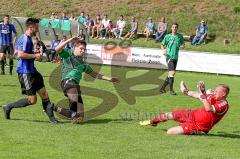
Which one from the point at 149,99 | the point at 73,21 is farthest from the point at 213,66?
the point at 149,99

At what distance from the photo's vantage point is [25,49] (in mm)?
11562

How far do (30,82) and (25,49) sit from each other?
69cm

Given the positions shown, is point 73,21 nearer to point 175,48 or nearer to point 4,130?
point 175,48

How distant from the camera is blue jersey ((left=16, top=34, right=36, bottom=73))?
456 inches

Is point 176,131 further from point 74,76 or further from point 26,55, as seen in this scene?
point 26,55

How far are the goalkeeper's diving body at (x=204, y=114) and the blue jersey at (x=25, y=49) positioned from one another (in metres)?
2.94

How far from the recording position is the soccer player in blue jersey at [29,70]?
37.7 feet

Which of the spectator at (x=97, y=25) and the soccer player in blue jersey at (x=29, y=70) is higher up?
the soccer player in blue jersey at (x=29, y=70)

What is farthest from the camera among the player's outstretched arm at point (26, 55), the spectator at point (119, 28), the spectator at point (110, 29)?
the spectator at point (110, 29)

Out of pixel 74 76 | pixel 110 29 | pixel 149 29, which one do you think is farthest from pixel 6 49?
pixel 149 29

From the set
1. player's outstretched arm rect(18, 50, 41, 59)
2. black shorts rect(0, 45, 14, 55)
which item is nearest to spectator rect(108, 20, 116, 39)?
black shorts rect(0, 45, 14, 55)

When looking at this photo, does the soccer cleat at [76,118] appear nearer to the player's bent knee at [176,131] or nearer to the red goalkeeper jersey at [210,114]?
the player's bent knee at [176,131]

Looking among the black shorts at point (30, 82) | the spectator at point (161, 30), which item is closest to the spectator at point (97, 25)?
the spectator at point (161, 30)

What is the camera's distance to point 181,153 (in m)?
9.44
